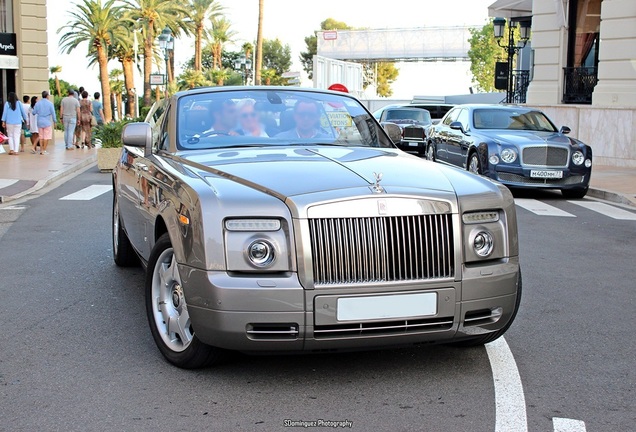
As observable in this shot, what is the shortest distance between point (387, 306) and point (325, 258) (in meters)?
0.39

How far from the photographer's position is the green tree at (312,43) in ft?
406

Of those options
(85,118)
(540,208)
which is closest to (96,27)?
(85,118)

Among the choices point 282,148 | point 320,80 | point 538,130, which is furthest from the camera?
point 320,80

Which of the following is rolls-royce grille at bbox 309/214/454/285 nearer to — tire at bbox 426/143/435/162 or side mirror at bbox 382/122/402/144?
side mirror at bbox 382/122/402/144

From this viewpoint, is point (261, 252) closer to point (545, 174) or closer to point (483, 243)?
point (483, 243)

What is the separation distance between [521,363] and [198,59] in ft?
217

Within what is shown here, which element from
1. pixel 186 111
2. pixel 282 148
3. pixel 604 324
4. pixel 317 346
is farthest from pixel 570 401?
pixel 186 111

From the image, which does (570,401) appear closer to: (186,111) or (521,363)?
(521,363)

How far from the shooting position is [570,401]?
4.53m

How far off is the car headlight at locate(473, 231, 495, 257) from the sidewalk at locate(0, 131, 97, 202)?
A: 11051 mm

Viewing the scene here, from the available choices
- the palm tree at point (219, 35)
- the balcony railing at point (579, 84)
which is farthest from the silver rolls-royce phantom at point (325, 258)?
the palm tree at point (219, 35)

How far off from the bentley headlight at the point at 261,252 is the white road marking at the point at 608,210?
9676 mm

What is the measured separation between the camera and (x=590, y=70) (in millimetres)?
26047

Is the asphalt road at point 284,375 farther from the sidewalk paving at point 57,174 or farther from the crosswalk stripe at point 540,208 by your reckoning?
the sidewalk paving at point 57,174
